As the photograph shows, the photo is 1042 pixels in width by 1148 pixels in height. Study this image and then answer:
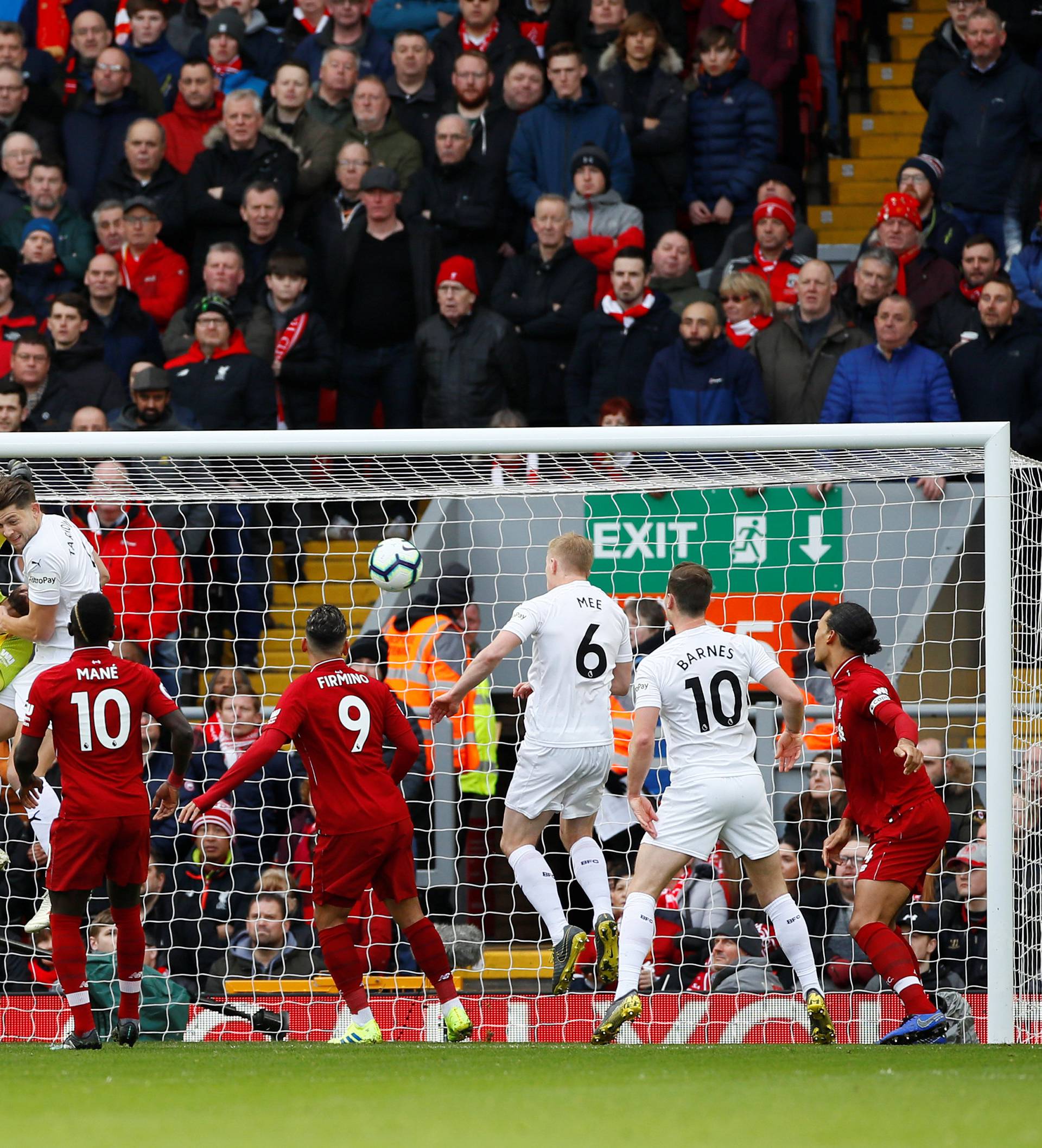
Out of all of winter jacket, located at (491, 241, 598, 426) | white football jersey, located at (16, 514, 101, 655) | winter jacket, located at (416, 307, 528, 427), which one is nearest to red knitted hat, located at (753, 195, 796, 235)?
winter jacket, located at (491, 241, 598, 426)

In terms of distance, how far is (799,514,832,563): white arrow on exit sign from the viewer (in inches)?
406

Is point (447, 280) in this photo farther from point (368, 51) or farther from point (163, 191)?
point (368, 51)

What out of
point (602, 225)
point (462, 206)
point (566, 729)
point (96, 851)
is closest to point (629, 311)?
point (602, 225)

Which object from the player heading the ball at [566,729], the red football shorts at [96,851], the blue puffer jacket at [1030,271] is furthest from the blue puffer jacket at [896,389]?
the red football shorts at [96,851]

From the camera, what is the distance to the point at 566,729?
27.3 ft

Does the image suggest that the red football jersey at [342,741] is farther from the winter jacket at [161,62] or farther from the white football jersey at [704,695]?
the winter jacket at [161,62]

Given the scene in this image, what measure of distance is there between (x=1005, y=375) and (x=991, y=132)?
2.42 metres

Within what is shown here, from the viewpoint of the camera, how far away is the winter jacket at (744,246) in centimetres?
1241

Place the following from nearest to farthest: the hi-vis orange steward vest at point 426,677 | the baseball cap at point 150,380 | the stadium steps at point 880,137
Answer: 1. the hi-vis orange steward vest at point 426,677
2. the baseball cap at point 150,380
3. the stadium steps at point 880,137

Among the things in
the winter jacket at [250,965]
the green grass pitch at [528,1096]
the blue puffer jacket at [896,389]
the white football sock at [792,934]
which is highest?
the blue puffer jacket at [896,389]

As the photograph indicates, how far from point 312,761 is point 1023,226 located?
23.6ft

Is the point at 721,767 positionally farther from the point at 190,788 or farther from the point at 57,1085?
the point at 190,788

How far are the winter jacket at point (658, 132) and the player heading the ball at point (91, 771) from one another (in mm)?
6624

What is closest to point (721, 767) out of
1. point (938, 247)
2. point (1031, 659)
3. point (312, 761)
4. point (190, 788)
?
point (312, 761)
